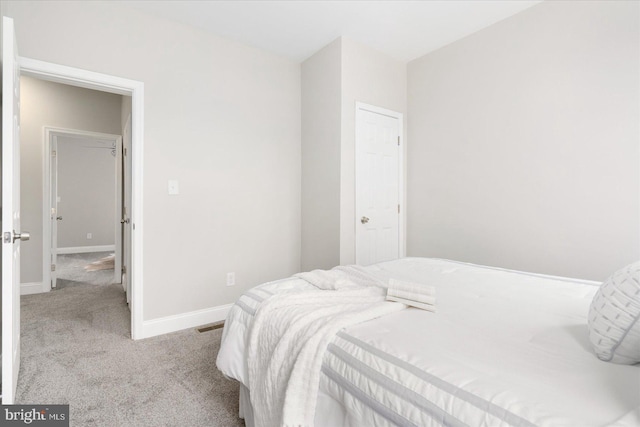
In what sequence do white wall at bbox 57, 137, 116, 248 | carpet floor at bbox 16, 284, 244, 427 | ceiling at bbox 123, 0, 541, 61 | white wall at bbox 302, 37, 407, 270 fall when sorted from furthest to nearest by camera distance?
1. white wall at bbox 57, 137, 116, 248
2. white wall at bbox 302, 37, 407, 270
3. ceiling at bbox 123, 0, 541, 61
4. carpet floor at bbox 16, 284, 244, 427

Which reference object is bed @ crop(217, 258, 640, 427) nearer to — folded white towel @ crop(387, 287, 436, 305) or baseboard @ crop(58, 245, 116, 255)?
folded white towel @ crop(387, 287, 436, 305)

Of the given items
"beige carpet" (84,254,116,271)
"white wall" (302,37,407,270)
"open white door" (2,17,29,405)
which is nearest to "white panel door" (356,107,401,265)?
"white wall" (302,37,407,270)

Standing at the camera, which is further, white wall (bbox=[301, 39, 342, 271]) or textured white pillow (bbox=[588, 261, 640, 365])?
white wall (bbox=[301, 39, 342, 271])

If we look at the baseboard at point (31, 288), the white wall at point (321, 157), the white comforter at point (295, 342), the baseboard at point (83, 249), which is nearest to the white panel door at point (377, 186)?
the white wall at point (321, 157)

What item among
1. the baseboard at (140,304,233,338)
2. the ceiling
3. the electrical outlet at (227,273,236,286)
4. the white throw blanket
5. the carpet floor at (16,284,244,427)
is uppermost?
the ceiling

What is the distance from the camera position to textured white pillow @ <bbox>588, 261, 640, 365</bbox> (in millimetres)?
784

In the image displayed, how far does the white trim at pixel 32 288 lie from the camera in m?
3.70

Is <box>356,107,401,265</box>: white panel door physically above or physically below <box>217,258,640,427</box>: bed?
above

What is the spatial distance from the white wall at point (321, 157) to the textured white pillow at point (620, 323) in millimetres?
2186

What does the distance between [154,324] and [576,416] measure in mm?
2781

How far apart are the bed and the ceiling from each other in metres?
2.21

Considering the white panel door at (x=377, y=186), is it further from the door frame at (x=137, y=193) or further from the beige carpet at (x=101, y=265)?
the beige carpet at (x=101, y=265)

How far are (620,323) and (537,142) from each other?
2149mm

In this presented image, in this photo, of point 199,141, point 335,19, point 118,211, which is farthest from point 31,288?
point 335,19
